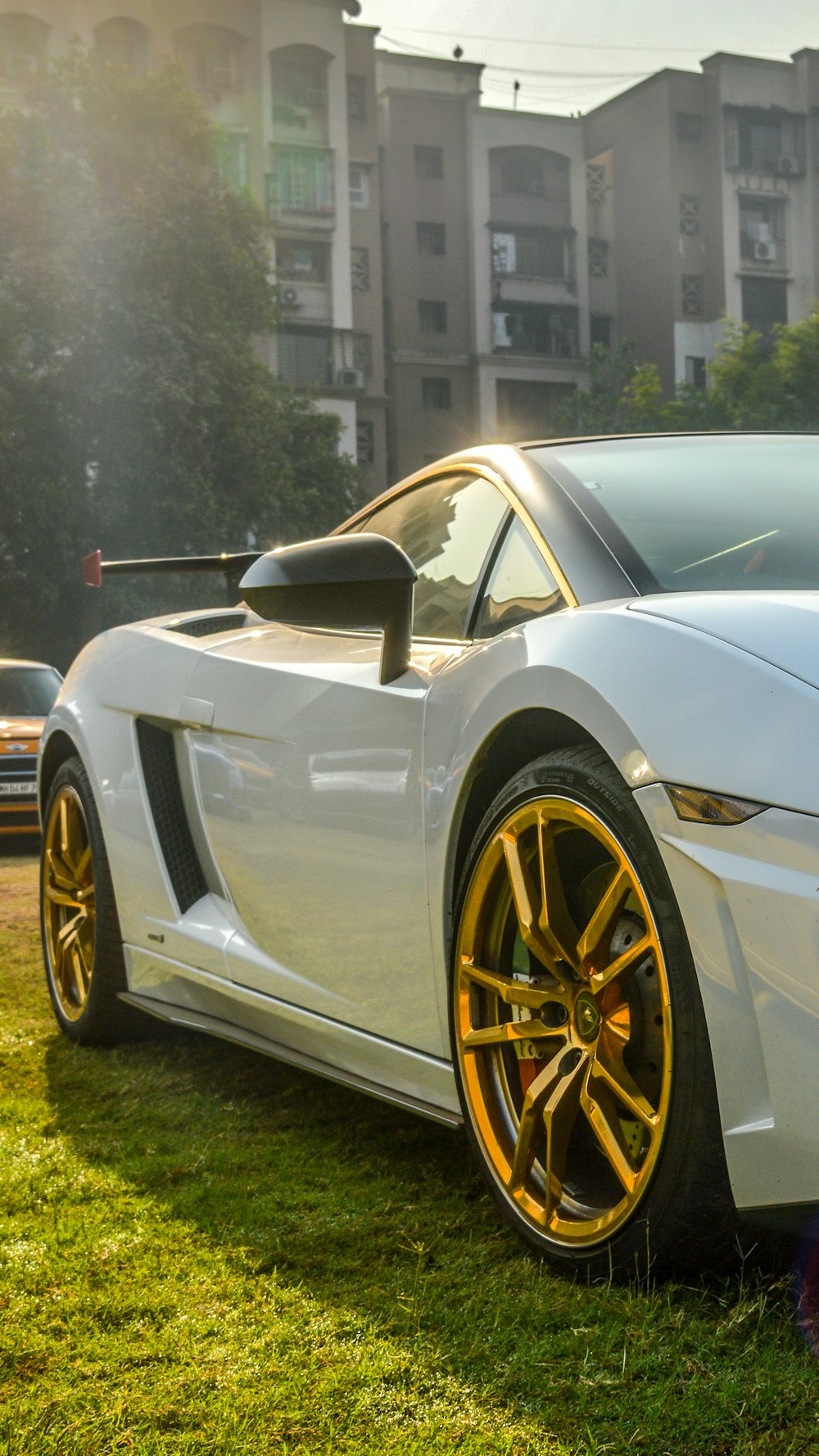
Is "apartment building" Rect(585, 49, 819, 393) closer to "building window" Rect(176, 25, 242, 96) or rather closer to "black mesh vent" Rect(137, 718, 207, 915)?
"building window" Rect(176, 25, 242, 96)

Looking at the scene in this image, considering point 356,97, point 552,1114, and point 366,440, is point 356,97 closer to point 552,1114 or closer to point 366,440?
point 366,440

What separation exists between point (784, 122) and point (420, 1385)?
61565 mm

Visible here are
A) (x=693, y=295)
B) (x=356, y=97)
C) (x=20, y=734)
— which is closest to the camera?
(x=20, y=734)

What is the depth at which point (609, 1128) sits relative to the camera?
2.21 meters

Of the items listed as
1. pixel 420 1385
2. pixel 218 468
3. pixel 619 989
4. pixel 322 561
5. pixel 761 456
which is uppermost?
pixel 218 468

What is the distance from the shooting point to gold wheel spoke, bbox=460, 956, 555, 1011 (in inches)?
92.7

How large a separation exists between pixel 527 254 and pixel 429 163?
15.1ft

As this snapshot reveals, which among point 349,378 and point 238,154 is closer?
point 238,154

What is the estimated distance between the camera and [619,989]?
220 centimetres

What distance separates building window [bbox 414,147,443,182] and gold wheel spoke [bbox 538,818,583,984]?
5677 centimetres

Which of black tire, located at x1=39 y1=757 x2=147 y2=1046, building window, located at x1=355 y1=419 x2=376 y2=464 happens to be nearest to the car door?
black tire, located at x1=39 y1=757 x2=147 y2=1046

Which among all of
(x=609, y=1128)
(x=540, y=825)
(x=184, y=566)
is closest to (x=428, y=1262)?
(x=609, y=1128)

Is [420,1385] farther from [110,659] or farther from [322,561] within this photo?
[110,659]

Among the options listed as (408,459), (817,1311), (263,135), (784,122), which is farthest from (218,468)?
(784,122)
